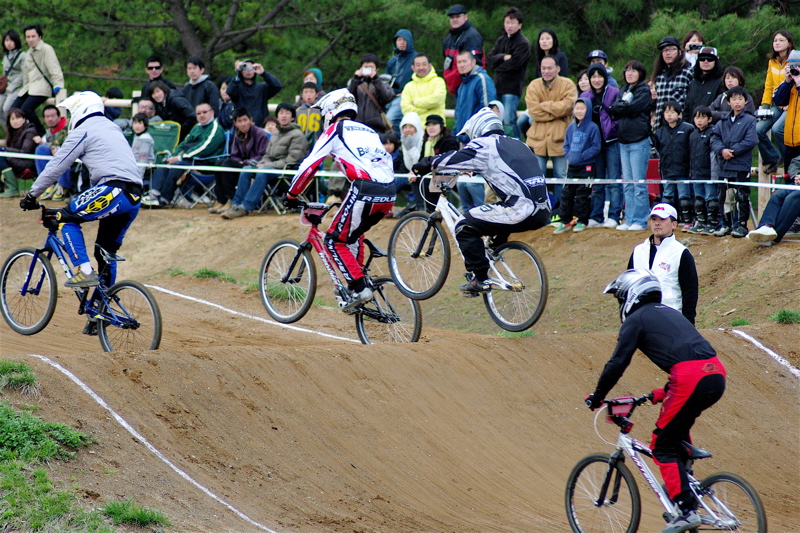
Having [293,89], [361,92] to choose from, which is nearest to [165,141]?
[361,92]

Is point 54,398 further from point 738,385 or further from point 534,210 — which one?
point 738,385

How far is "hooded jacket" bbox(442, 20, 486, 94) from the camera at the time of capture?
14398 millimetres

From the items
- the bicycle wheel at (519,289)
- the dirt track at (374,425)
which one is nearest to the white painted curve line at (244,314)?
the dirt track at (374,425)

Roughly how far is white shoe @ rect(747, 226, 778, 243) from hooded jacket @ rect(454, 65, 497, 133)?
14.5 feet

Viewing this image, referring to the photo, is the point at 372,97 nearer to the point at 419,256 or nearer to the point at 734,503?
the point at 419,256

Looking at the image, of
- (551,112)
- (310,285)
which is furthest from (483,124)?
(551,112)

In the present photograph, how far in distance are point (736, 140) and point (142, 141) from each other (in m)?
10.6

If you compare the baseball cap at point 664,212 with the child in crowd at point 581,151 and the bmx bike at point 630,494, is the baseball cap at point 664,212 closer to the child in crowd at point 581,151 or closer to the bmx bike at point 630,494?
the bmx bike at point 630,494

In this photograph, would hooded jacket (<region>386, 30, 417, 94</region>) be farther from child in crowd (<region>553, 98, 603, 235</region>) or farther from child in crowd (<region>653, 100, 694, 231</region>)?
child in crowd (<region>653, 100, 694, 231</region>)

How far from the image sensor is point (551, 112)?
45.2 feet

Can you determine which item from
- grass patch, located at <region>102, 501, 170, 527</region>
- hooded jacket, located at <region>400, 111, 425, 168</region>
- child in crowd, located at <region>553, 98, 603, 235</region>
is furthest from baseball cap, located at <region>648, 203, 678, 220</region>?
hooded jacket, located at <region>400, 111, 425, 168</region>

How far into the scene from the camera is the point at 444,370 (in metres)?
9.20

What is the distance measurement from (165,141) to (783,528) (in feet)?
44.0

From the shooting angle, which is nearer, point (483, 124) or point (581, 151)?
point (483, 124)
